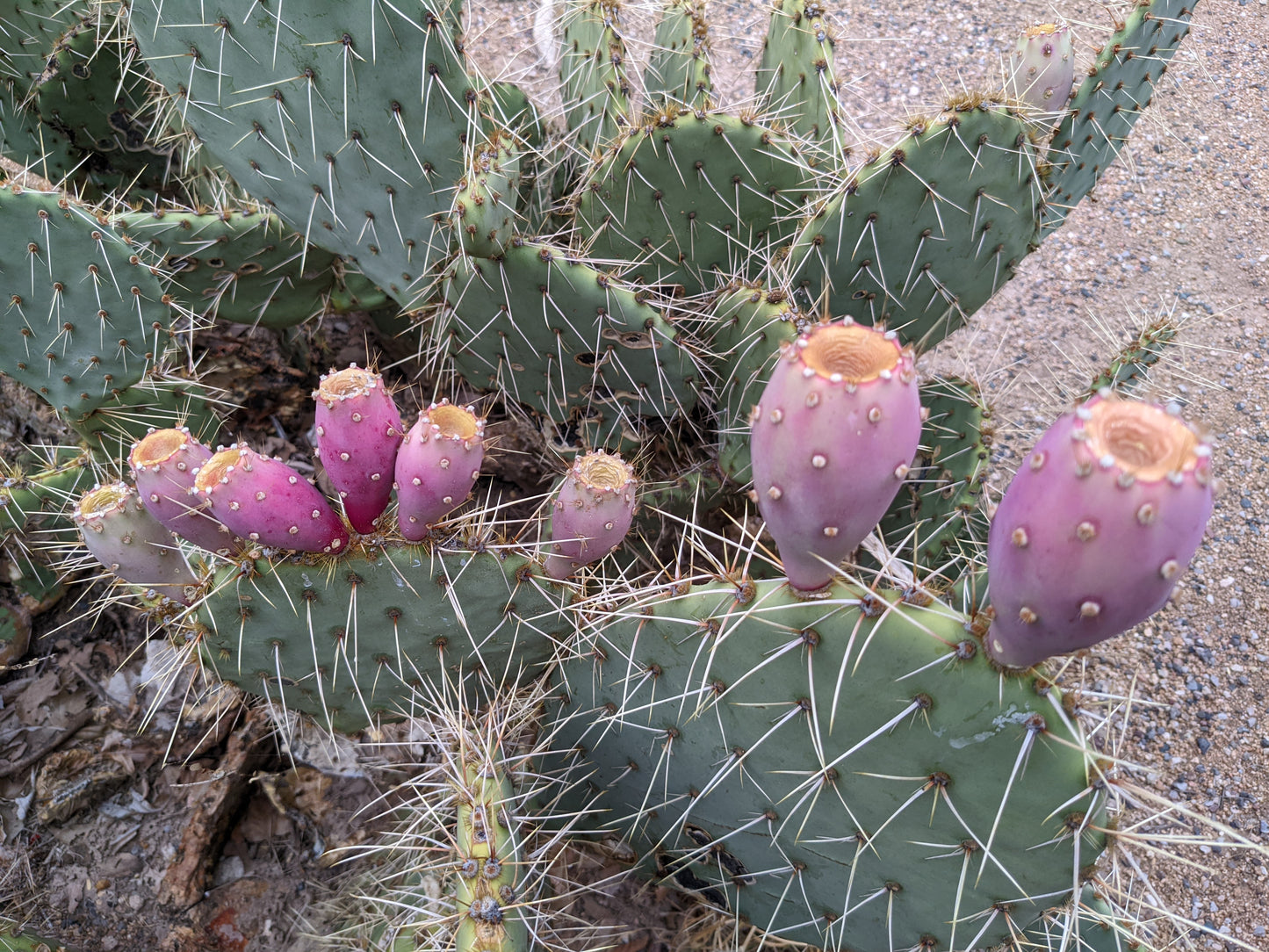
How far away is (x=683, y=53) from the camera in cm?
218

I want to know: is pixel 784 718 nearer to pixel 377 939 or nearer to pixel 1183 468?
pixel 1183 468

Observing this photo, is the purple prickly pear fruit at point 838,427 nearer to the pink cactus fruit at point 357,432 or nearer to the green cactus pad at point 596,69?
the pink cactus fruit at point 357,432

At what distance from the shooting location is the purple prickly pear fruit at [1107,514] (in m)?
0.57

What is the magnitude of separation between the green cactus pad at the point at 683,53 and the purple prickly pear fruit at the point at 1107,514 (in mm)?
1686

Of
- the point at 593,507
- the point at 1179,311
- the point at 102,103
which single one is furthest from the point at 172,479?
the point at 1179,311

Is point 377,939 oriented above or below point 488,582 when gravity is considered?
below

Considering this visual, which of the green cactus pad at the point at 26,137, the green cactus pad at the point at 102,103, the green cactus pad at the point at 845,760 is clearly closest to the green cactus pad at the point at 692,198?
the green cactus pad at the point at 845,760

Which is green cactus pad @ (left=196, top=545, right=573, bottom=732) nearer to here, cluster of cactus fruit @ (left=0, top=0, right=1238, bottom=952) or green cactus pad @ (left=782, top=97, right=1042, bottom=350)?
cluster of cactus fruit @ (left=0, top=0, right=1238, bottom=952)

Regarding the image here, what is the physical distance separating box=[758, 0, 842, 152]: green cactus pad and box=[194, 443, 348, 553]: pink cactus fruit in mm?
1472

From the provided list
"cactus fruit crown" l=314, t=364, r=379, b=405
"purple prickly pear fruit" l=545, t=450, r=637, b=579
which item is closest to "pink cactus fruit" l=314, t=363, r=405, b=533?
"cactus fruit crown" l=314, t=364, r=379, b=405

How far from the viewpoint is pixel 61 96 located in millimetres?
2242

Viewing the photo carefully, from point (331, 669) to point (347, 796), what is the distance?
0.68 m

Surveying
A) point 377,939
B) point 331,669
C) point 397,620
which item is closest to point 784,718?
point 397,620

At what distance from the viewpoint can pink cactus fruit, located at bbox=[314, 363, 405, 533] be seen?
108 centimetres
